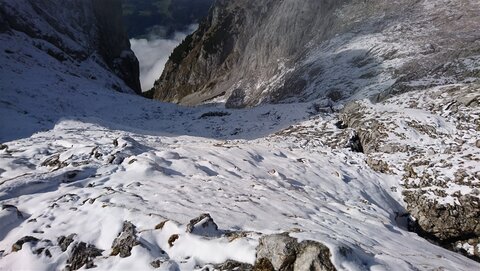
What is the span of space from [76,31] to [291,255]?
186 feet

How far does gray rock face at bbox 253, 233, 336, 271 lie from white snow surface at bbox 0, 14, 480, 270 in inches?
6.1

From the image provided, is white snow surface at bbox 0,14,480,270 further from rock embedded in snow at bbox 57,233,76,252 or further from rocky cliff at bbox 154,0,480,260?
rocky cliff at bbox 154,0,480,260

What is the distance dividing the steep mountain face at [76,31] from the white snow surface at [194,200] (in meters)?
24.4

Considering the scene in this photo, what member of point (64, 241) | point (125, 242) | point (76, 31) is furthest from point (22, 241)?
point (76, 31)

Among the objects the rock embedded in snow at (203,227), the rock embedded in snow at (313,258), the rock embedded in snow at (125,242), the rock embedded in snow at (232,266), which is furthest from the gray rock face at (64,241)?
the rock embedded in snow at (313,258)

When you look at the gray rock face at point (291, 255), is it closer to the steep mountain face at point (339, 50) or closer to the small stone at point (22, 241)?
the small stone at point (22, 241)

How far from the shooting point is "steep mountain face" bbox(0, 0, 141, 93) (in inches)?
1634

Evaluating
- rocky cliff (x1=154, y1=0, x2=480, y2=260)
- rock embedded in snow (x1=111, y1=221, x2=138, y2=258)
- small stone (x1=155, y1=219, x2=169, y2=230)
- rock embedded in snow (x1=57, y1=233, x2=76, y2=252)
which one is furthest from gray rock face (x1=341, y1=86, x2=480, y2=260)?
rock embedded in snow (x1=57, y1=233, x2=76, y2=252)

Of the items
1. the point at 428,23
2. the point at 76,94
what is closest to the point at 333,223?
the point at 76,94

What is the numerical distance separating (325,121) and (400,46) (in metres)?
20.7

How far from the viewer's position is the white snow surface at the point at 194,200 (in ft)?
21.8

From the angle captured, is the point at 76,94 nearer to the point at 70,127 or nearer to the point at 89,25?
the point at 70,127

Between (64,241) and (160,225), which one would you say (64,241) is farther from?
(160,225)

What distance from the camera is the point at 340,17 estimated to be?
53.8 m
